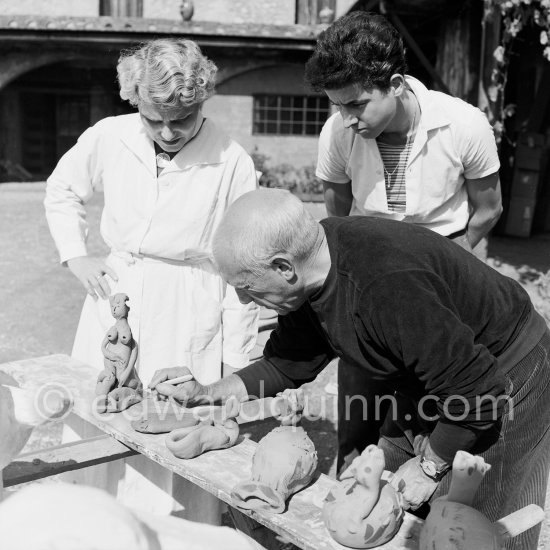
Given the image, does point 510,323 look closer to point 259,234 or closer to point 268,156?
point 259,234

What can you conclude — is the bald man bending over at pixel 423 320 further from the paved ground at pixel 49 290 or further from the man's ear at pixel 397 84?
the paved ground at pixel 49 290

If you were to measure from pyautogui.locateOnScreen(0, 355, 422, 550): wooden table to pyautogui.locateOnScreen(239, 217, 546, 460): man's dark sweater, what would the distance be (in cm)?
39

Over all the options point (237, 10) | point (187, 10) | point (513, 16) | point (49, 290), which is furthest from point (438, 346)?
point (237, 10)

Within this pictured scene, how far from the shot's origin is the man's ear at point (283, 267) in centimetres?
169

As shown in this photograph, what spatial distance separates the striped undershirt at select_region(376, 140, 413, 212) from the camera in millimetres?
2531

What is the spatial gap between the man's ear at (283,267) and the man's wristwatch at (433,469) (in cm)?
61

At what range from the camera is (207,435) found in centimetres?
229

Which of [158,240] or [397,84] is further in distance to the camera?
[158,240]

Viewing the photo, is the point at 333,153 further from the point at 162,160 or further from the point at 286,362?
the point at 286,362

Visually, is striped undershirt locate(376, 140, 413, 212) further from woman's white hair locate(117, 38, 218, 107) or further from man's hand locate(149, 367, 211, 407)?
man's hand locate(149, 367, 211, 407)

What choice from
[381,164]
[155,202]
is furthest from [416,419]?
[155,202]

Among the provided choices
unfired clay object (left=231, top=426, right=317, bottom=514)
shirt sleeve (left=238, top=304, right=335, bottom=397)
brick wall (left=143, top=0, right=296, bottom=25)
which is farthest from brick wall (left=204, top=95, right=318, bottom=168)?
unfired clay object (left=231, top=426, right=317, bottom=514)

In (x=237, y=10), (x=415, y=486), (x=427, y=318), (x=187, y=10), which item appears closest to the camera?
(x=427, y=318)

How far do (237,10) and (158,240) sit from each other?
39.5ft
